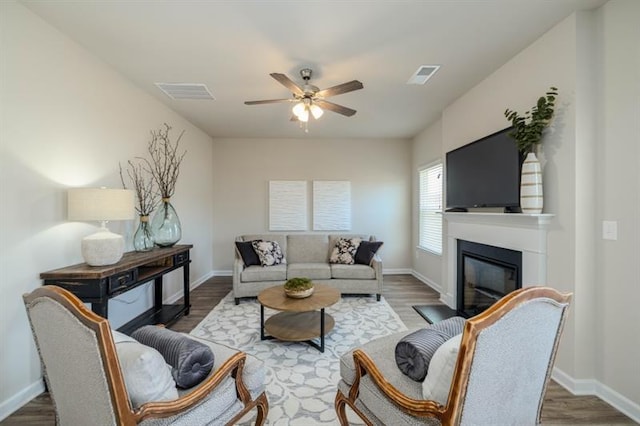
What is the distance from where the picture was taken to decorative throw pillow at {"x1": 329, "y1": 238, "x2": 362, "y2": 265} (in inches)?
170

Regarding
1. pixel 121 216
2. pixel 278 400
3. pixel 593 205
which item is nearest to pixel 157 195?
pixel 121 216

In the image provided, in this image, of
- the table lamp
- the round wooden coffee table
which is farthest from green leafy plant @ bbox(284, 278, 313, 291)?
the table lamp

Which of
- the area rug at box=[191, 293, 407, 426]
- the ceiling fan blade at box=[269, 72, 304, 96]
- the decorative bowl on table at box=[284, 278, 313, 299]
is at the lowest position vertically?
the area rug at box=[191, 293, 407, 426]

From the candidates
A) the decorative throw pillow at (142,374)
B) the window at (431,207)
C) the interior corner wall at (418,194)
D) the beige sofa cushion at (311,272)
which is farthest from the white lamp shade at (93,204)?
the window at (431,207)

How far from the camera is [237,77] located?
291 centimetres

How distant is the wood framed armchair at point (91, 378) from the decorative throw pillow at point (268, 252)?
285 centimetres

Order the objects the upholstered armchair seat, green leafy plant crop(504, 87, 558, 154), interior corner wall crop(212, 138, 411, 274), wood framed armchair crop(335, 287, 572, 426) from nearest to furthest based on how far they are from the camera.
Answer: wood framed armchair crop(335, 287, 572, 426), the upholstered armchair seat, green leafy plant crop(504, 87, 558, 154), interior corner wall crop(212, 138, 411, 274)

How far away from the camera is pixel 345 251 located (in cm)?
440

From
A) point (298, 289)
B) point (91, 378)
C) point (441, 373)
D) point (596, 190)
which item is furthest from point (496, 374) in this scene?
point (298, 289)

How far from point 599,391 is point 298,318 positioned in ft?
8.12

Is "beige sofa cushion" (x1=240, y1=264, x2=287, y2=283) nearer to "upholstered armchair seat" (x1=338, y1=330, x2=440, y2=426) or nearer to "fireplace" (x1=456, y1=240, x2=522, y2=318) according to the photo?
"fireplace" (x1=456, y1=240, x2=522, y2=318)

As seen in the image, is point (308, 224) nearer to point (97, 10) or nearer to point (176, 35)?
point (176, 35)

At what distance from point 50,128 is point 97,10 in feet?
3.12

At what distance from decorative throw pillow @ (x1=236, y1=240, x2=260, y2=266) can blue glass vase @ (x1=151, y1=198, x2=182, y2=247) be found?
1.07 m
